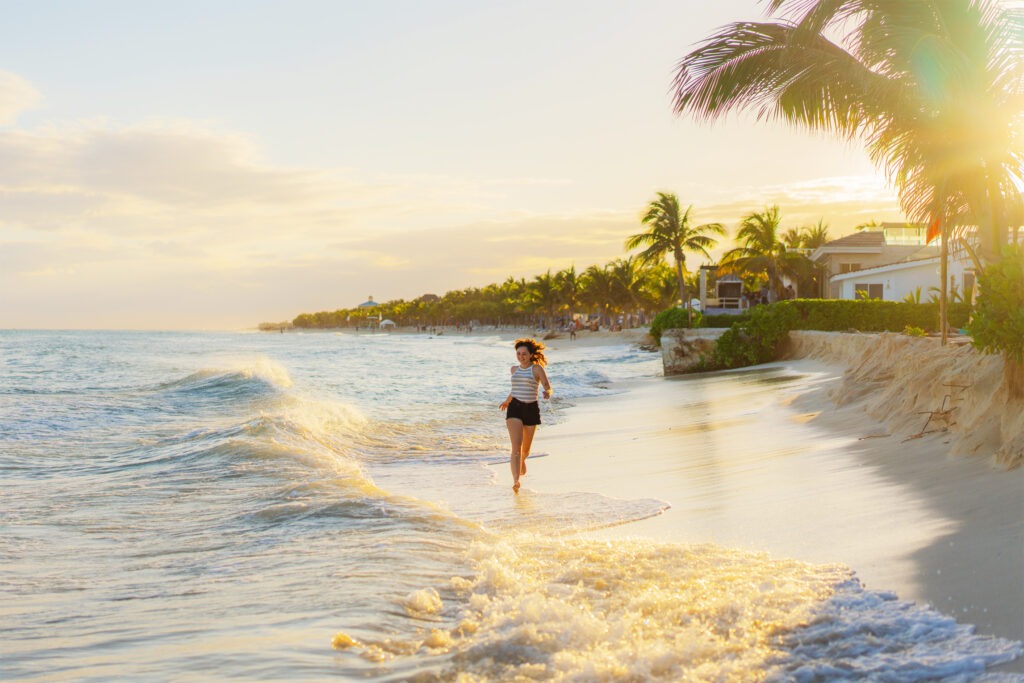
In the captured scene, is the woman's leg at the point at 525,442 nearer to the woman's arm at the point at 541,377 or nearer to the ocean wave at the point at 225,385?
the woman's arm at the point at 541,377

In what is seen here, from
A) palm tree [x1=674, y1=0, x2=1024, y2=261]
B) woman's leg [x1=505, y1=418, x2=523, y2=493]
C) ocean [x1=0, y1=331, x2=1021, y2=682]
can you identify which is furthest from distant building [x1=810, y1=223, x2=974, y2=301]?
ocean [x1=0, y1=331, x2=1021, y2=682]

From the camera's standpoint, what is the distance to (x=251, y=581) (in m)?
5.51

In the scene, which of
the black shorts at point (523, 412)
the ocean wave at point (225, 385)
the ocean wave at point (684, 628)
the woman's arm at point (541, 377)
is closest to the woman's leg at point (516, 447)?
the black shorts at point (523, 412)

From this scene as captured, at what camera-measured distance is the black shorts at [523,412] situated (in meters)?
9.31

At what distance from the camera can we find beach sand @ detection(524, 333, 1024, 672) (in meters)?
4.50

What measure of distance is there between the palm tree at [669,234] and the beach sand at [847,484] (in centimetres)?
4542

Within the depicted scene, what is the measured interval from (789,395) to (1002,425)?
888 cm

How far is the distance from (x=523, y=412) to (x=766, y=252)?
149ft

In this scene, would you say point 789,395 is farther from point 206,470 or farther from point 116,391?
point 116,391

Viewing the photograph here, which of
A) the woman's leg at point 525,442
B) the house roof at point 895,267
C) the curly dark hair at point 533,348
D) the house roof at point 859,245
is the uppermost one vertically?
the house roof at point 859,245

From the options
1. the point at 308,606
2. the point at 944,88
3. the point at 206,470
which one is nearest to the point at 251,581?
the point at 308,606

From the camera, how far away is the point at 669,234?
58688 millimetres

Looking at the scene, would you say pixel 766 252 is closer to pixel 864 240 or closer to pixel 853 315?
pixel 864 240

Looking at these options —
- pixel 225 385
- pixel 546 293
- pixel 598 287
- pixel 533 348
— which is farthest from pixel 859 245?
pixel 546 293
